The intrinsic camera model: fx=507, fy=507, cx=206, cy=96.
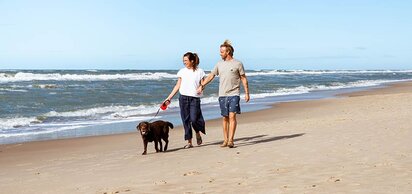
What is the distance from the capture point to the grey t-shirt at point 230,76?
770 cm

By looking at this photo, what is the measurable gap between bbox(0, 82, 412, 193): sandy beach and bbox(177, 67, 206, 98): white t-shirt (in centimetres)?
92

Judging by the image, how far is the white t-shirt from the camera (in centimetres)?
808

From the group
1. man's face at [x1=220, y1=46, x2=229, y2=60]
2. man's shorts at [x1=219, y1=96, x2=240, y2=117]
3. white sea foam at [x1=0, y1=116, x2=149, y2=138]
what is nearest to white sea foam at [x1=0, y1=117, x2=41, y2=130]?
white sea foam at [x1=0, y1=116, x2=149, y2=138]

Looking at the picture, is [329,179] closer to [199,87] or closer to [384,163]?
[384,163]

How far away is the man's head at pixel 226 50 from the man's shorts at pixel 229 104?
0.63 m

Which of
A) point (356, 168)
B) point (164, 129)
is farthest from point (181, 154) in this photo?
point (356, 168)

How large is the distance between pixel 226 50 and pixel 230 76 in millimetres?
404

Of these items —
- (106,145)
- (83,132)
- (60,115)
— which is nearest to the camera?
(106,145)

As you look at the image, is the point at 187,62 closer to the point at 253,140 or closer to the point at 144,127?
the point at 144,127

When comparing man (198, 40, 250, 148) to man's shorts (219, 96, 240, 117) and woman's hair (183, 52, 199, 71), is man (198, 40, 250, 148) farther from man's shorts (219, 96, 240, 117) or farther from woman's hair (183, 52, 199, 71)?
woman's hair (183, 52, 199, 71)

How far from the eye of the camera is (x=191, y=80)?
809 cm

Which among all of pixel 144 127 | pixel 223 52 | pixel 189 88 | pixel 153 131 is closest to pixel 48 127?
pixel 153 131

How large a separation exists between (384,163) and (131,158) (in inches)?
143

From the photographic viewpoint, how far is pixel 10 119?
14.4 meters
